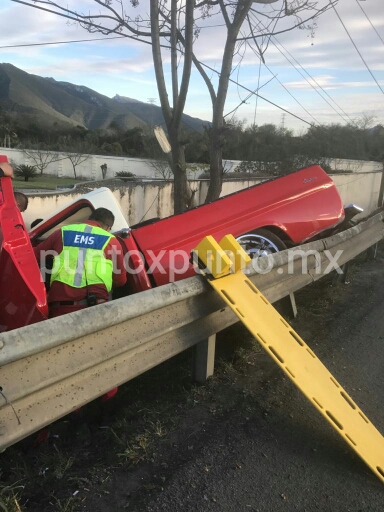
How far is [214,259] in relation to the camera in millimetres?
2965

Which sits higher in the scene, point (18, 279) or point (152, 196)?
point (18, 279)

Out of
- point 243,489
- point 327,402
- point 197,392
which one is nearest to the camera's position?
point 243,489

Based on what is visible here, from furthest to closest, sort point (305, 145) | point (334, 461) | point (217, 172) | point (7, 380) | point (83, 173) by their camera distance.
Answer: point (83, 173) → point (305, 145) → point (217, 172) → point (334, 461) → point (7, 380)

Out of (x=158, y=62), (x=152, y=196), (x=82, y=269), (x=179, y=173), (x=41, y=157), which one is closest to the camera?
(x=82, y=269)

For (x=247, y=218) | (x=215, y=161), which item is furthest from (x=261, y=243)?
(x=215, y=161)

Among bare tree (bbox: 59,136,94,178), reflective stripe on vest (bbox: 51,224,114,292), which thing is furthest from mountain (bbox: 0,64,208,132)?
reflective stripe on vest (bbox: 51,224,114,292)

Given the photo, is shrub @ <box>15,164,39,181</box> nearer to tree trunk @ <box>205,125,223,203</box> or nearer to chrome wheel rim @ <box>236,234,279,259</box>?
tree trunk @ <box>205,125,223,203</box>

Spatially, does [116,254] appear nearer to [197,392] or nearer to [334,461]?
[197,392]

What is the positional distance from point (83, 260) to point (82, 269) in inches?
2.7

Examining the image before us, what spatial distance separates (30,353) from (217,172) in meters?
6.41

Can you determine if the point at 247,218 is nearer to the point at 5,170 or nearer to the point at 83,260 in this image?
the point at 83,260

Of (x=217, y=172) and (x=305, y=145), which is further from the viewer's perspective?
(x=305, y=145)

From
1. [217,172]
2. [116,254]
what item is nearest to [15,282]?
[116,254]

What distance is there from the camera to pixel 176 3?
7.41m
